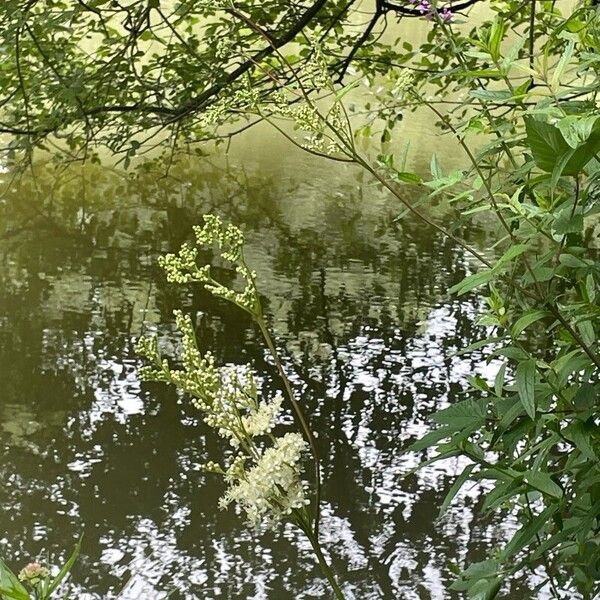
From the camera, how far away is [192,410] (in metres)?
3.30

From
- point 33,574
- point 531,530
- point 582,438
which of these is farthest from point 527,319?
point 33,574

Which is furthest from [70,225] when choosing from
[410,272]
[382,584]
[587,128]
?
[587,128]

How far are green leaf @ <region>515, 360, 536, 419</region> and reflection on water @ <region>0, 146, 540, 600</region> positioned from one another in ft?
4.69

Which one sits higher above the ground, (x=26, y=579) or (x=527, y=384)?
(x=527, y=384)

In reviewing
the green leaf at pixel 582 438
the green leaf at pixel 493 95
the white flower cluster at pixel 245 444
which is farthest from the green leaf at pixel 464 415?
the green leaf at pixel 493 95

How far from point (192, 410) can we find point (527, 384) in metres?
2.40

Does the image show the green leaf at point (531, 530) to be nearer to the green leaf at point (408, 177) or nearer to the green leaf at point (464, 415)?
the green leaf at point (464, 415)

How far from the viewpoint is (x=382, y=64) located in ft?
15.6

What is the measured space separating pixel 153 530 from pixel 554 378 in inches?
66.8

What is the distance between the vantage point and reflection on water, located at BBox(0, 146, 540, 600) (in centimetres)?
247

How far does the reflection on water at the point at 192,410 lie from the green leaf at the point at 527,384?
143cm

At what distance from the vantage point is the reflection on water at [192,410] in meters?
2.47

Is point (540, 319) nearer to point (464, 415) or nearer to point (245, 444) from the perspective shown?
point (464, 415)

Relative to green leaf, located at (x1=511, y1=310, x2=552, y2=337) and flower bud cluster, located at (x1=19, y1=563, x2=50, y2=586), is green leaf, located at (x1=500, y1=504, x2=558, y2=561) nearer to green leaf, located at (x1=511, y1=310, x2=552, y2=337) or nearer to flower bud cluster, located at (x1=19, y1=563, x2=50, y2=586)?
green leaf, located at (x1=511, y1=310, x2=552, y2=337)
